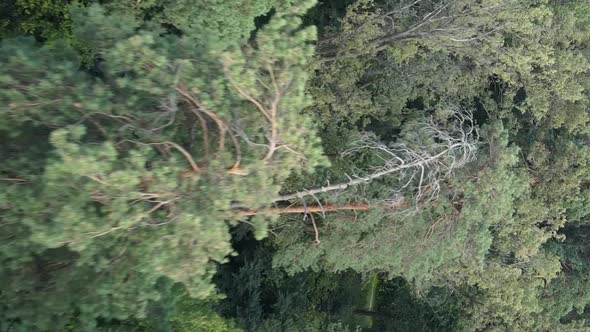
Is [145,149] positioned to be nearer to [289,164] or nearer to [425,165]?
[289,164]

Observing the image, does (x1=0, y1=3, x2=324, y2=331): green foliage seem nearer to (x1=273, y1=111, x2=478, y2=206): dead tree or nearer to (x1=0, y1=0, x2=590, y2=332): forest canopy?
(x1=0, y1=0, x2=590, y2=332): forest canopy

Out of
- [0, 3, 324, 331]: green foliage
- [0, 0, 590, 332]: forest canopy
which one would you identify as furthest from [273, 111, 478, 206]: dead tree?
[0, 3, 324, 331]: green foliage

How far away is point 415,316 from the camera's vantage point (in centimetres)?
1847

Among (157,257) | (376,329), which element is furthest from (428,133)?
(376,329)

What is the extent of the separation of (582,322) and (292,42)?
497 inches

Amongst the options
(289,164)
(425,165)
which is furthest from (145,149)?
(425,165)

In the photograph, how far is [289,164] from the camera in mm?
7156

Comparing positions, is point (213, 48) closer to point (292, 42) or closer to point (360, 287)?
point (292, 42)

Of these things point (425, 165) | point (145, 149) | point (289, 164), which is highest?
point (145, 149)

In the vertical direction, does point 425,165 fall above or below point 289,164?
below

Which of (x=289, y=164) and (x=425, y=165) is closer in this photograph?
(x=289, y=164)

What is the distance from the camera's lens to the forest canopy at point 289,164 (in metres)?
6.61

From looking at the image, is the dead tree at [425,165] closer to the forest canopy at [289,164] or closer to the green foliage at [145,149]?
the forest canopy at [289,164]

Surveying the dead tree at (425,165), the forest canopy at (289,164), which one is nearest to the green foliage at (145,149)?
the forest canopy at (289,164)
